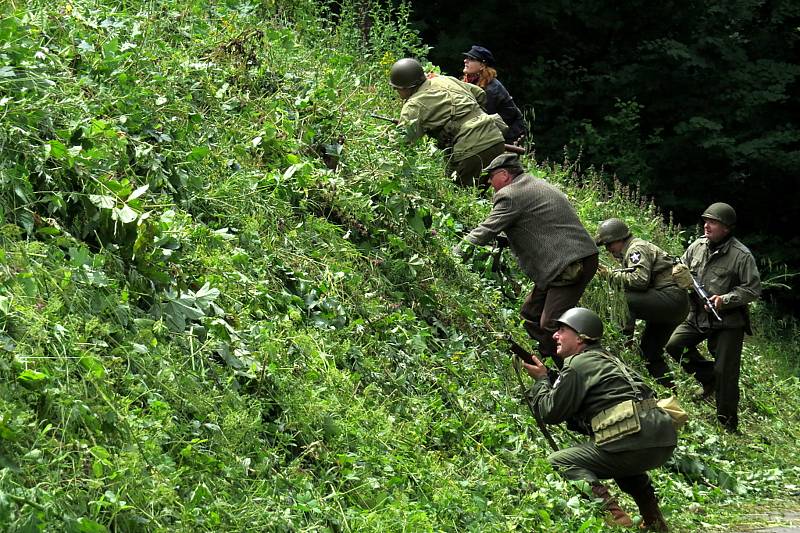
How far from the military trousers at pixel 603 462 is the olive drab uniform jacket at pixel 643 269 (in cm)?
406

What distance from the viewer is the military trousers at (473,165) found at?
1191cm

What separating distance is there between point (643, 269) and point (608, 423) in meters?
4.29

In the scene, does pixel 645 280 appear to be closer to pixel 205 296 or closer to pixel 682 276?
pixel 682 276

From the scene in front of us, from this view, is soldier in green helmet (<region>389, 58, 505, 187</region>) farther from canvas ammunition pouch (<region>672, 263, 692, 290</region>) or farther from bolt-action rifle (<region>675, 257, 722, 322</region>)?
bolt-action rifle (<region>675, 257, 722, 322</region>)

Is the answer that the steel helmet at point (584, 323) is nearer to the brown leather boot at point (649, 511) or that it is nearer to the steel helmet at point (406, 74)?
the brown leather boot at point (649, 511)

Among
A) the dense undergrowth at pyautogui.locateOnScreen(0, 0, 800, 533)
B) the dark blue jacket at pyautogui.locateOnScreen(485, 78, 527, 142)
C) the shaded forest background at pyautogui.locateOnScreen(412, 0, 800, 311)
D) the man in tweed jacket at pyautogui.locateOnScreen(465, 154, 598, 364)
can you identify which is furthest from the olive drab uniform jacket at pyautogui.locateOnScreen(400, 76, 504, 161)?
the shaded forest background at pyautogui.locateOnScreen(412, 0, 800, 311)

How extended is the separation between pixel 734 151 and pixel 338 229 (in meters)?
14.5

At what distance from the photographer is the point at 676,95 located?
22.5 metres

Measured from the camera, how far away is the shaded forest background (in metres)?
21.7

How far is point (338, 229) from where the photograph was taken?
9117mm

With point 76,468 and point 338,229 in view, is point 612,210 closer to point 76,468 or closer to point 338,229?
point 338,229

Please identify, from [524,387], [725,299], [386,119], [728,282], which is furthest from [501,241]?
[728,282]

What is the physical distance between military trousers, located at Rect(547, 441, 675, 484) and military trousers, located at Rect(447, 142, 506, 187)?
14.6ft

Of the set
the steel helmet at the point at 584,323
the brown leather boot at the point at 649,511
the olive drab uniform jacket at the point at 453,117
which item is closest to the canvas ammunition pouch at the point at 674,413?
the brown leather boot at the point at 649,511
